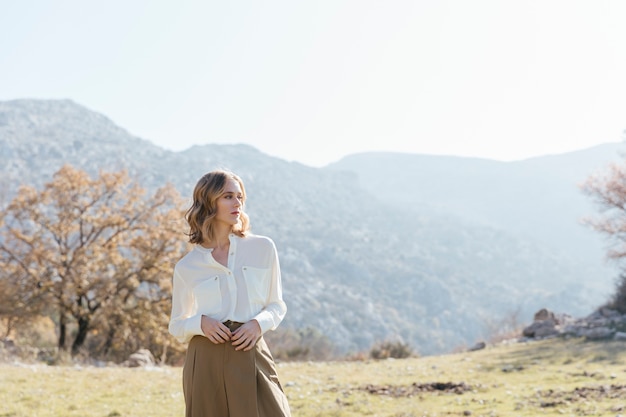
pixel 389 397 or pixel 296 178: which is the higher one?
pixel 296 178

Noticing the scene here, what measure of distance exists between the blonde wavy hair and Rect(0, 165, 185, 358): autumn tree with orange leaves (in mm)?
18369

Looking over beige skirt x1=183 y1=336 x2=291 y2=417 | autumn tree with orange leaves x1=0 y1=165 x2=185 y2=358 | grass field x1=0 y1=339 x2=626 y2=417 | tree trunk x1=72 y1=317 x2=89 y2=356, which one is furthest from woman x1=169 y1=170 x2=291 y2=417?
tree trunk x1=72 y1=317 x2=89 y2=356

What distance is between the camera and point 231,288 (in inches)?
132

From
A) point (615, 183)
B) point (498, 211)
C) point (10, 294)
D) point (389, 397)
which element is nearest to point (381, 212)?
point (498, 211)

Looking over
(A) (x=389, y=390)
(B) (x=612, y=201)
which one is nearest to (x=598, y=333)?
(A) (x=389, y=390)

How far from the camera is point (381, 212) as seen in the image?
148750 millimetres

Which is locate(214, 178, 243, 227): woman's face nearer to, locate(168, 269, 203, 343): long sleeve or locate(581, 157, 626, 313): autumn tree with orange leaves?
locate(168, 269, 203, 343): long sleeve

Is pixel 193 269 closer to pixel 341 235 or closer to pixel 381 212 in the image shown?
pixel 341 235

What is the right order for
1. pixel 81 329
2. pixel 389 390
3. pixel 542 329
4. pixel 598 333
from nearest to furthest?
pixel 389 390 → pixel 598 333 → pixel 542 329 → pixel 81 329

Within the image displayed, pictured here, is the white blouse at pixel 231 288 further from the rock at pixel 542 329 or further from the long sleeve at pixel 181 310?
the rock at pixel 542 329

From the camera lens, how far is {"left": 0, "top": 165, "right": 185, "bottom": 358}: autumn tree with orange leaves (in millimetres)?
20828

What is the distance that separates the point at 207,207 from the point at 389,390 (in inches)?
299

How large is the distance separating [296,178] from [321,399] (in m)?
150

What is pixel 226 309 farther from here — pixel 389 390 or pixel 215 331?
pixel 389 390
